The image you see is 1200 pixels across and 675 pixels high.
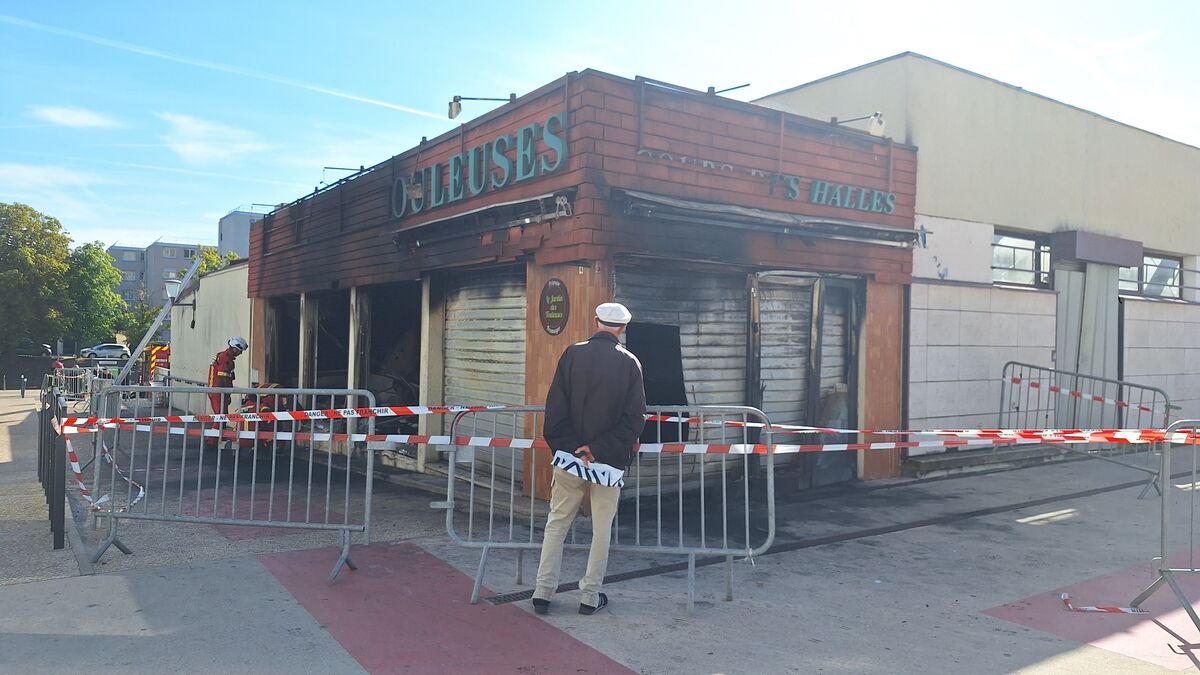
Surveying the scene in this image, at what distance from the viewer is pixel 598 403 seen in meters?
4.95

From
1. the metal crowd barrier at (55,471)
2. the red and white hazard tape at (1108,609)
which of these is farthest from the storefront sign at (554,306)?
the red and white hazard tape at (1108,609)

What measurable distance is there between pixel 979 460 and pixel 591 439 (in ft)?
24.9

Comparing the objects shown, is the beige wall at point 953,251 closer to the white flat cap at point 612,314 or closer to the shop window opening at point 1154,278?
the shop window opening at point 1154,278

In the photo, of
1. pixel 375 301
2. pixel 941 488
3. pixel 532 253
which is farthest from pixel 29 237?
pixel 941 488

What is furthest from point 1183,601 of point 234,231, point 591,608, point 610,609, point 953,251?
point 234,231

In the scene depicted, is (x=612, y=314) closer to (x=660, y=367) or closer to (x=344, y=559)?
(x=344, y=559)

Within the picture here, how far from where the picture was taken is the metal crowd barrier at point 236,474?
5945 millimetres

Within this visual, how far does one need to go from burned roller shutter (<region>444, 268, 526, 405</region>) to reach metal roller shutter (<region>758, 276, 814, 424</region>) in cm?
272

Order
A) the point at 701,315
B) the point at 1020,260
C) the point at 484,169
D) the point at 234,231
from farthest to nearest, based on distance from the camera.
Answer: the point at 234,231
the point at 1020,260
the point at 484,169
the point at 701,315

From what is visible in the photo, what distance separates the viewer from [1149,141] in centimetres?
1398

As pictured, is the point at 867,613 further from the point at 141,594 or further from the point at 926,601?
the point at 141,594

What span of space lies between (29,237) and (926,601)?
1811 inches

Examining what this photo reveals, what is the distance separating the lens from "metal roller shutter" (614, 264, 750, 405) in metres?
8.00

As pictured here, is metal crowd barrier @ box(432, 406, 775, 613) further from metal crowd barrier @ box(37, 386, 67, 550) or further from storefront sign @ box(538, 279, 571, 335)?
metal crowd barrier @ box(37, 386, 67, 550)
